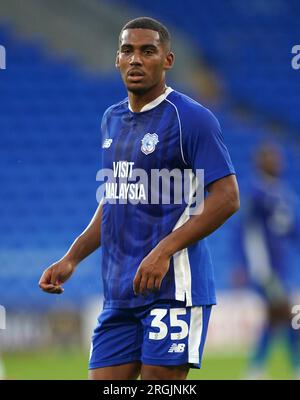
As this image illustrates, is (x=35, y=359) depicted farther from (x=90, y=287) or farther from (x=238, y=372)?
(x=238, y=372)

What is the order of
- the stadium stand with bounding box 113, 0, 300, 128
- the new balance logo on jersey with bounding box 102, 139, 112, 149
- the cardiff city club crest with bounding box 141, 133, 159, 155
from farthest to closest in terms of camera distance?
the stadium stand with bounding box 113, 0, 300, 128 < the new balance logo on jersey with bounding box 102, 139, 112, 149 < the cardiff city club crest with bounding box 141, 133, 159, 155

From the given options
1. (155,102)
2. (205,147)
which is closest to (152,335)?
(205,147)

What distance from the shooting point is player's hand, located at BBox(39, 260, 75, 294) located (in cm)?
440

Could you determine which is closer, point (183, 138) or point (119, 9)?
point (183, 138)

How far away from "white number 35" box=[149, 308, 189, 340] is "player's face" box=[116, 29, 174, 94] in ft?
3.23

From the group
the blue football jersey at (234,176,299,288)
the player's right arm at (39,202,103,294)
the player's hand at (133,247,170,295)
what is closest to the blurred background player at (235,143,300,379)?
the blue football jersey at (234,176,299,288)

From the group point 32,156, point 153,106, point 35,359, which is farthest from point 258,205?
point 153,106

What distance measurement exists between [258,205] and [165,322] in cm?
540

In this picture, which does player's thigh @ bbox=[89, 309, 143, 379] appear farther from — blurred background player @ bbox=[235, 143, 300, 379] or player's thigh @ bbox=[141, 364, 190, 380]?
blurred background player @ bbox=[235, 143, 300, 379]

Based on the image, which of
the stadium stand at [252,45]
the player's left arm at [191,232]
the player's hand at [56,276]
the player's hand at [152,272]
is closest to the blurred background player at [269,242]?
the stadium stand at [252,45]

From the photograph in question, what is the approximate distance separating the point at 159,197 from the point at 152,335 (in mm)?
600

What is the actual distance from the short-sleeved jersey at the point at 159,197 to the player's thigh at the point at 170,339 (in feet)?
0.19

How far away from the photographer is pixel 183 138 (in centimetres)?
412

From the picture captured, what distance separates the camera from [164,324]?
161 inches
